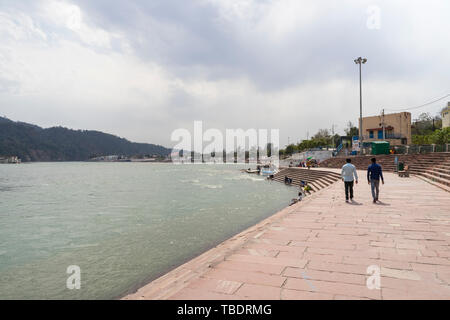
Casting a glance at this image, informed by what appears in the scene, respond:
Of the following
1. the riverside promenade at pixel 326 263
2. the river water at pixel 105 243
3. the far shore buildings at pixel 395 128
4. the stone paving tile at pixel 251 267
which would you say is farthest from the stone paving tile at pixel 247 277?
the far shore buildings at pixel 395 128

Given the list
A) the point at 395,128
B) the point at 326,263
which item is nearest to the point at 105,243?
the point at 326,263

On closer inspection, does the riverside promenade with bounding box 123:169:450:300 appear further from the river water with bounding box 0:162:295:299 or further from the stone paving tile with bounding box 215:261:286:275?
the river water with bounding box 0:162:295:299

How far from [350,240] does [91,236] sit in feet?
34.1

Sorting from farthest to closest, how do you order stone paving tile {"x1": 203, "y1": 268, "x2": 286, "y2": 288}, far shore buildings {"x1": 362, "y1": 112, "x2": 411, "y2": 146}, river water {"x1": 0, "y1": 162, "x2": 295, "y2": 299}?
1. far shore buildings {"x1": 362, "y1": 112, "x2": 411, "y2": 146}
2. river water {"x1": 0, "y1": 162, "x2": 295, "y2": 299}
3. stone paving tile {"x1": 203, "y1": 268, "x2": 286, "y2": 288}

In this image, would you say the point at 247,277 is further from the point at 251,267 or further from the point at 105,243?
the point at 105,243

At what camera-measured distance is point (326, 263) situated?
164 inches

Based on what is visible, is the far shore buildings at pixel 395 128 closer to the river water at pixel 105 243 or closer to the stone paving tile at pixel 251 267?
the river water at pixel 105 243

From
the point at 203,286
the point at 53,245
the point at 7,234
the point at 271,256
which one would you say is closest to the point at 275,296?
the point at 203,286

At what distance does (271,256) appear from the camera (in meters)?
4.59

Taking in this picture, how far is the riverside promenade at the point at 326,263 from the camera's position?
10.7ft

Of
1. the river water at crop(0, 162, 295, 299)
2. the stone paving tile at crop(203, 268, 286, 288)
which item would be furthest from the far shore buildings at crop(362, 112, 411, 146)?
the stone paving tile at crop(203, 268, 286, 288)

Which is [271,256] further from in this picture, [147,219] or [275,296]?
[147,219]

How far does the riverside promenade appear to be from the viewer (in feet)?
10.7

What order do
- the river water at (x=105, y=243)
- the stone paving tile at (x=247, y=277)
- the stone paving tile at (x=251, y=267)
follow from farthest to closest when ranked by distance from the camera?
the river water at (x=105, y=243), the stone paving tile at (x=251, y=267), the stone paving tile at (x=247, y=277)
